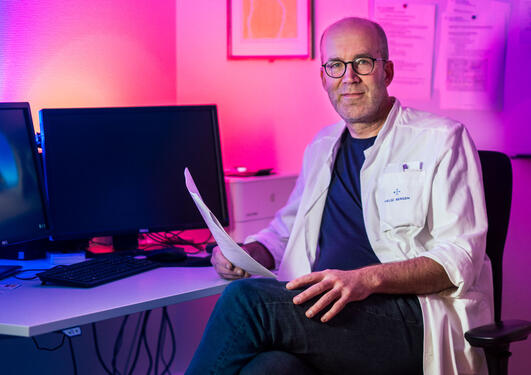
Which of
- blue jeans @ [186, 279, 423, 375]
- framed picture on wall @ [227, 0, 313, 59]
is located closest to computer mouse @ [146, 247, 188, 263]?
blue jeans @ [186, 279, 423, 375]

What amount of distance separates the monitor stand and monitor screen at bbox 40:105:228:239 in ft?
0.19

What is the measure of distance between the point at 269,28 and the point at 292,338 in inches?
66.5

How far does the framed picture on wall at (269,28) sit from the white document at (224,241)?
1.25 metres

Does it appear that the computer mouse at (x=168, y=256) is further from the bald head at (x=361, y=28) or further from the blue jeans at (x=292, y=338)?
the bald head at (x=361, y=28)

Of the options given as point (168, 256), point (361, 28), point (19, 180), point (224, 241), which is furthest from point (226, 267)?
point (361, 28)

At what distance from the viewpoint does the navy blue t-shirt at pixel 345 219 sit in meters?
2.08

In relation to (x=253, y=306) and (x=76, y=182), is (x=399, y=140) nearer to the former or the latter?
(x=253, y=306)

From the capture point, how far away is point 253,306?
1.62 meters

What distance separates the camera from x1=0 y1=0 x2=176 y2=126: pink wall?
2418mm

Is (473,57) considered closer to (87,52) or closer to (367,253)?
(367,253)

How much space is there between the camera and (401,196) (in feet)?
6.49

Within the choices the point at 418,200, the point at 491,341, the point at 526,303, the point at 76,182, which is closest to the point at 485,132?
the point at 526,303

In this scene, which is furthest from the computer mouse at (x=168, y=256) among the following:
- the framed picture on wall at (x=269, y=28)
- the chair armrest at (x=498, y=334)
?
the framed picture on wall at (x=269, y=28)

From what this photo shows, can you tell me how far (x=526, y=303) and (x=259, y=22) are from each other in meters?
1.53
